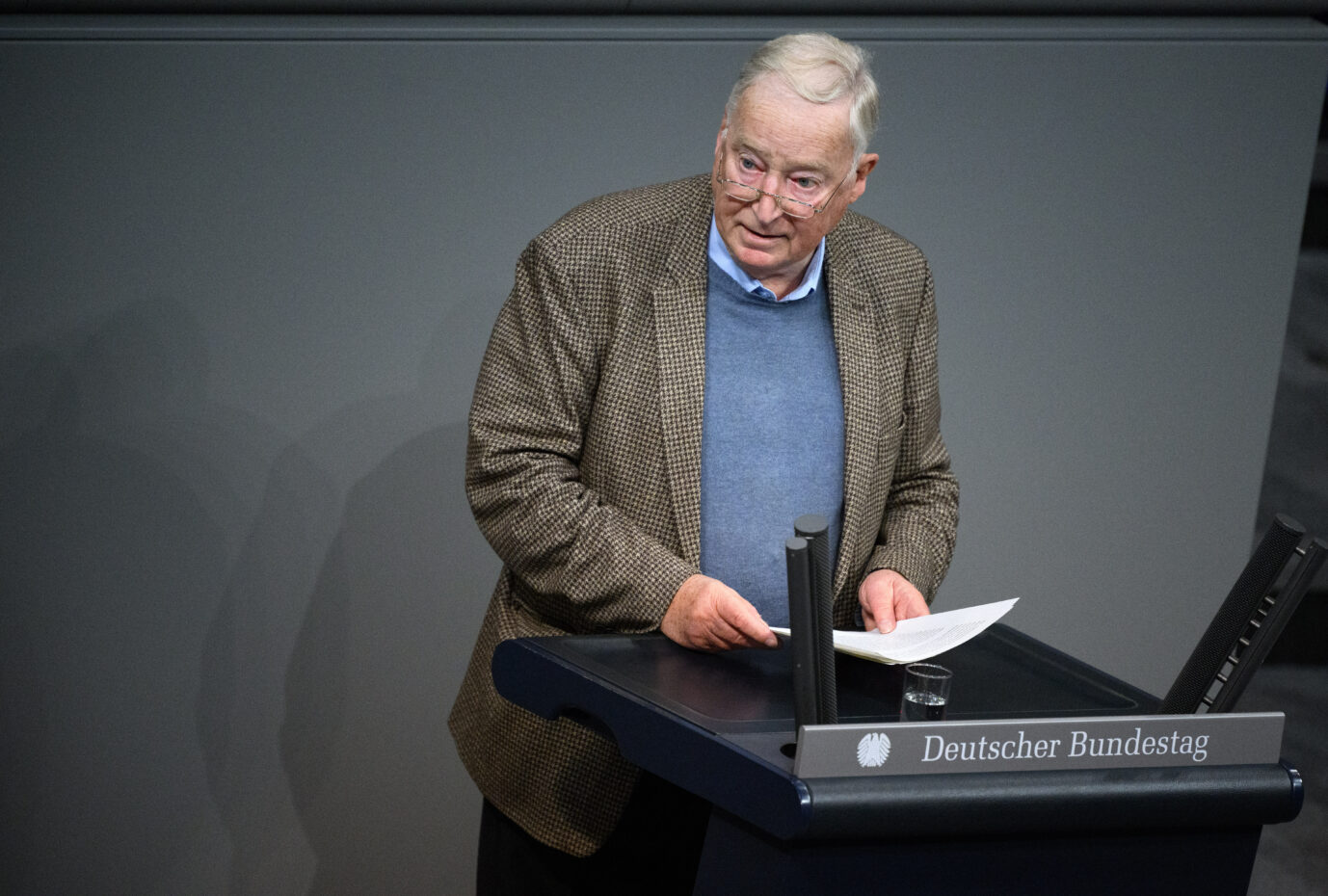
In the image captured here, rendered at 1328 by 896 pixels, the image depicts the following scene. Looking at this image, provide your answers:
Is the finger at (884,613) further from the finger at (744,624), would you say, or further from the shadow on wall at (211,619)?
the shadow on wall at (211,619)

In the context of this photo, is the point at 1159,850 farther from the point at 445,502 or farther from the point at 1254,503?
the point at 1254,503

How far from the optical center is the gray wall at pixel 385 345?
2596 millimetres

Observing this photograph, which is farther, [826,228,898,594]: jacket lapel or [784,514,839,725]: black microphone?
[826,228,898,594]: jacket lapel

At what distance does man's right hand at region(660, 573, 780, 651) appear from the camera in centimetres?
152

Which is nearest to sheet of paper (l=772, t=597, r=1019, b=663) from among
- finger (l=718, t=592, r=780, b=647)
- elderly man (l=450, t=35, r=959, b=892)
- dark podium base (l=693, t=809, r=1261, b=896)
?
finger (l=718, t=592, r=780, b=647)

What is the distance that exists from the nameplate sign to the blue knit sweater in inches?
24.2

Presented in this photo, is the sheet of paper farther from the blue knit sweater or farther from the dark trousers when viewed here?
the dark trousers

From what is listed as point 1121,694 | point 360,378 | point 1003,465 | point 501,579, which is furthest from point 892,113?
point 1121,694

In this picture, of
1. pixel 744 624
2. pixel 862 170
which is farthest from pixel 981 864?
pixel 862 170

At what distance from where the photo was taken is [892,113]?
9.30 ft

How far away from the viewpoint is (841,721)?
4.57ft

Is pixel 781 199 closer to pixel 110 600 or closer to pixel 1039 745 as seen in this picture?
pixel 1039 745

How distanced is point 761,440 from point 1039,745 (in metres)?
0.69

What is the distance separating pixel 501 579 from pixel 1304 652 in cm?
244
